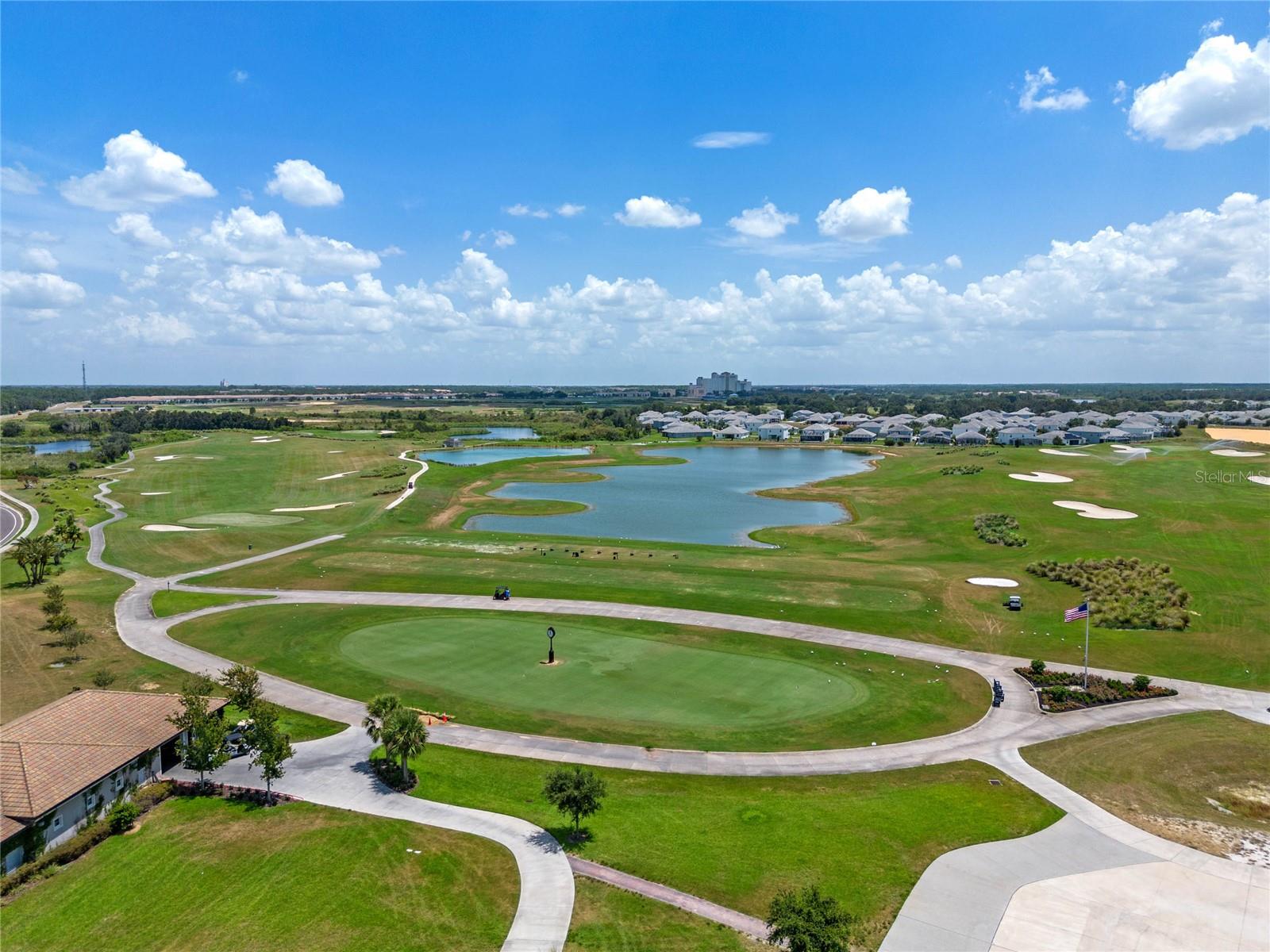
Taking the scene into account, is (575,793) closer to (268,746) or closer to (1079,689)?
(268,746)

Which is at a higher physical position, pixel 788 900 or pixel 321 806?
pixel 788 900

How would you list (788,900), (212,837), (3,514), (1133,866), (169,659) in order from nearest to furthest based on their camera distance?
(788,900), (1133,866), (212,837), (169,659), (3,514)

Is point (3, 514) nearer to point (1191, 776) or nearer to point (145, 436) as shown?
point (145, 436)

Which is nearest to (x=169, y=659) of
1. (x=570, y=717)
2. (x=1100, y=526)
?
(x=570, y=717)

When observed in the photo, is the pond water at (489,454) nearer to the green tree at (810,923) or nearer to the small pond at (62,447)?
the small pond at (62,447)

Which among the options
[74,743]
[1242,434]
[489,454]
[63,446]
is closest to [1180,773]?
[74,743]

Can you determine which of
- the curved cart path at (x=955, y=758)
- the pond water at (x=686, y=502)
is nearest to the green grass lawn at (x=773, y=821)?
the curved cart path at (x=955, y=758)
